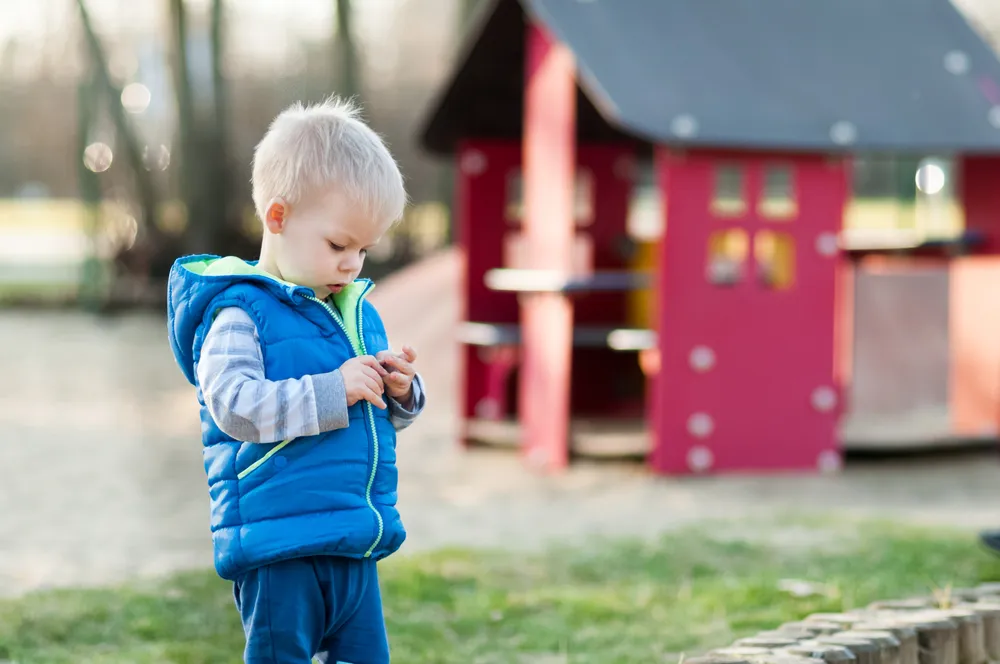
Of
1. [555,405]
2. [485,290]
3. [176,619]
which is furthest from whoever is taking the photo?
[485,290]

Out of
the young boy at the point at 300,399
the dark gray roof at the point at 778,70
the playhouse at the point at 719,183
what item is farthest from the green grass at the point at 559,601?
the dark gray roof at the point at 778,70

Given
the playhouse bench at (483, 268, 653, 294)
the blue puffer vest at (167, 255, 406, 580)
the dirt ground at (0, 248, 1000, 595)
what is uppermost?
the playhouse bench at (483, 268, 653, 294)

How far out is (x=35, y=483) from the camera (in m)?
6.42

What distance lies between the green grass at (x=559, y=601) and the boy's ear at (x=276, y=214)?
56.0 inches

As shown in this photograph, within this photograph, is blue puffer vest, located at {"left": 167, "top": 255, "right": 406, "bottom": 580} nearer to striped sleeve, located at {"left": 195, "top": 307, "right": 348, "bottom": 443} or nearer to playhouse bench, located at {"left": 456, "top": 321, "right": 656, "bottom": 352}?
striped sleeve, located at {"left": 195, "top": 307, "right": 348, "bottom": 443}

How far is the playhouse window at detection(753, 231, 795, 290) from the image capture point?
6527mm

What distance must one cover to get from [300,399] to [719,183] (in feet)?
15.6

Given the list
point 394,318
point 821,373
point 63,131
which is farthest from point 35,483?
point 63,131

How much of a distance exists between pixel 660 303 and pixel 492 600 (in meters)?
2.80

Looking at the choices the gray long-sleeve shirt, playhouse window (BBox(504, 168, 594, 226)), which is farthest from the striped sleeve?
playhouse window (BBox(504, 168, 594, 226))

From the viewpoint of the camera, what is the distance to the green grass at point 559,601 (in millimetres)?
3348

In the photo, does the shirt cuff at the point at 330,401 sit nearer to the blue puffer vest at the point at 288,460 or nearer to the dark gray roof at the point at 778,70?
the blue puffer vest at the point at 288,460

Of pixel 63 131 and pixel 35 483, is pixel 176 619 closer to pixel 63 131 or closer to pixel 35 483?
pixel 35 483

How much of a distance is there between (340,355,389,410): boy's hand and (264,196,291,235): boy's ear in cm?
25
